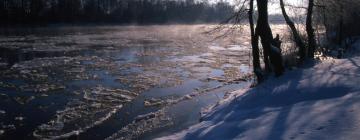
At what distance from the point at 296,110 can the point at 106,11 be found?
9309cm

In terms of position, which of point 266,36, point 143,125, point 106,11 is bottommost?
point 143,125

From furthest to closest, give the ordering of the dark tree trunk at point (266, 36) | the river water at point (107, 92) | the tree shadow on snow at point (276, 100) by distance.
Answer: the dark tree trunk at point (266, 36) < the river water at point (107, 92) < the tree shadow on snow at point (276, 100)

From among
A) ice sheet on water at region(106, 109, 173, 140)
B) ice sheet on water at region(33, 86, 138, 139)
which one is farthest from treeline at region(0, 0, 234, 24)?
ice sheet on water at region(106, 109, 173, 140)

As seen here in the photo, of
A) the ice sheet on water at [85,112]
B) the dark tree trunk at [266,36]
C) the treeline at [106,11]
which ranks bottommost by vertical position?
the ice sheet on water at [85,112]

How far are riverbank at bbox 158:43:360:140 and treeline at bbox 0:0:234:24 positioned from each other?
39.8m

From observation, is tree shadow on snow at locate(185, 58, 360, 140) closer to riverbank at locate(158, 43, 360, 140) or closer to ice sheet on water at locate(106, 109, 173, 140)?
riverbank at locate(158, 43, 360, 140)

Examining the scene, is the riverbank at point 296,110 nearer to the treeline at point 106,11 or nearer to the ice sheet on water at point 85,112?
the ice sheet on water at point 85,112

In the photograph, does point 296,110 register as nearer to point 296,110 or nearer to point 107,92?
point 296,110

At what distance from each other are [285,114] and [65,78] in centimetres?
1414

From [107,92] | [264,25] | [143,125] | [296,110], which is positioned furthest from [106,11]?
[296,110]

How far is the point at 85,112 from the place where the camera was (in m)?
13.6

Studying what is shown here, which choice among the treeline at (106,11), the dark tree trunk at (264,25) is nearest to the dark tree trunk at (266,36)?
the dark tree trunk at (264,25)

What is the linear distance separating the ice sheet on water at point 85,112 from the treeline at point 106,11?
36409mm

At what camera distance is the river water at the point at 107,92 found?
1203cm
